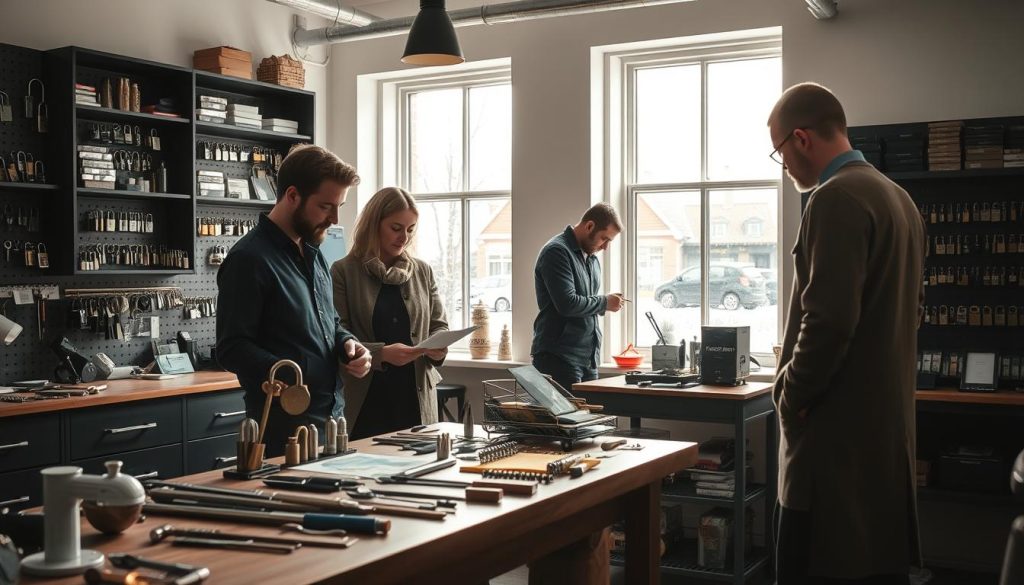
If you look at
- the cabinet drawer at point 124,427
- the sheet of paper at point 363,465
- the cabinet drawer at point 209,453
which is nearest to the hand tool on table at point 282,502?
the sheet of paper at point 363,465

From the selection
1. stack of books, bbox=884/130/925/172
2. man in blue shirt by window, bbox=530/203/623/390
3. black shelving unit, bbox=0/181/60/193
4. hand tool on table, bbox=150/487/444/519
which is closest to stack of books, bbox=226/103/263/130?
black shelving unit, bbox=0/181/60/193

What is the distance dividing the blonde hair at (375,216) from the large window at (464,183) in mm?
2867

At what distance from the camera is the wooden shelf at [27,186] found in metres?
4.70

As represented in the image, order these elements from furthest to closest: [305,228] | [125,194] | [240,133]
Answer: [240,133] → [125,194] → [305,228]

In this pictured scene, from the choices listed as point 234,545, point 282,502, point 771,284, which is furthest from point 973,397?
point 234,545

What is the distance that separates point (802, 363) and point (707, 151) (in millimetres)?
3671

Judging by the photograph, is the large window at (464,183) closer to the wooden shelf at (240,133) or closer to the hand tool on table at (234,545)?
the wooden shelf at (240,133)

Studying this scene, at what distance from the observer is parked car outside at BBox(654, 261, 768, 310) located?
5.93m

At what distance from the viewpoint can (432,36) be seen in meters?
3.72

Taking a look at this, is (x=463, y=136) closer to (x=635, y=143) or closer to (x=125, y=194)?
(x=635, y=143)

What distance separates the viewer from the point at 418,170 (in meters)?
7.18

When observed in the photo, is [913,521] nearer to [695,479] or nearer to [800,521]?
[800,521]

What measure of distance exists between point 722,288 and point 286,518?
14.5 feet

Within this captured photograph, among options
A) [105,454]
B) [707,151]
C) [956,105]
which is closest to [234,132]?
[105,454]
